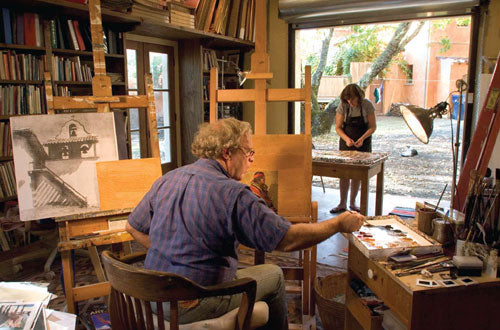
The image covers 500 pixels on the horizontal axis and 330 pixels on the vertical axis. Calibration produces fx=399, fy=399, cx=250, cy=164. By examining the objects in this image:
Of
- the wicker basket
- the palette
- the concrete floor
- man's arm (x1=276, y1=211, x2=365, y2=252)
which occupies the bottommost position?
the concrete floor

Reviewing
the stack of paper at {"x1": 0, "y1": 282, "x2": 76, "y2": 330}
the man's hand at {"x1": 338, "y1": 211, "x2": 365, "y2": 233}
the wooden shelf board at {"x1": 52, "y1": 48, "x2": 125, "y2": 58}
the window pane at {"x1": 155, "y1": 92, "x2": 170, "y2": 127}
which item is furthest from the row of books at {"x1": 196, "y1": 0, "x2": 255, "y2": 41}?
the stack of paper at {"x1": 0, "y1": 282, "x2": 76, "y2": 330}

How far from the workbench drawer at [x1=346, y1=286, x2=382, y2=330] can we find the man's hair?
2.78 feet

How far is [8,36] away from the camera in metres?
2.99

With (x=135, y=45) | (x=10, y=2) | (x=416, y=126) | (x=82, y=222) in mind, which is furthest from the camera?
(x=135, y=45)

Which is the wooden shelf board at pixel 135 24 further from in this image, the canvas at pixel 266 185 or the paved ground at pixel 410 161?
the paved ground at pixel 410 161

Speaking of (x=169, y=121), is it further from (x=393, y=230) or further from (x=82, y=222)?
(x=393, y=230)

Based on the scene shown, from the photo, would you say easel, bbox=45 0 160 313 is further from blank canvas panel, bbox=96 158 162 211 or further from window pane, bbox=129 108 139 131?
window pane, bbox=129 108 139 131

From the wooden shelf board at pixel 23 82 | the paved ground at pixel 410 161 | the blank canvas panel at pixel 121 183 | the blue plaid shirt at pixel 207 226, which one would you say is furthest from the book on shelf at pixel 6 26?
the paved ground at pixel 410 161

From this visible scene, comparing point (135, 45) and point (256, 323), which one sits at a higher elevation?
point (135, 45)

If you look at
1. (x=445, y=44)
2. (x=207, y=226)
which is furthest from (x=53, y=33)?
(x=445, y=44)

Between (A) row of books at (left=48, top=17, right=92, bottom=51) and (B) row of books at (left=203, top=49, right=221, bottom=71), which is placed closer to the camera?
(A) row of books at (left=48, top=17, right=92, bottom=51)

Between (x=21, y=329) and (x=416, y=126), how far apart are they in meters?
1.78

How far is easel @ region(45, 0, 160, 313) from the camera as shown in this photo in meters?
1.96

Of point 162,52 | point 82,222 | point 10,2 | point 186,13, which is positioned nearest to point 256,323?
point 82,222
